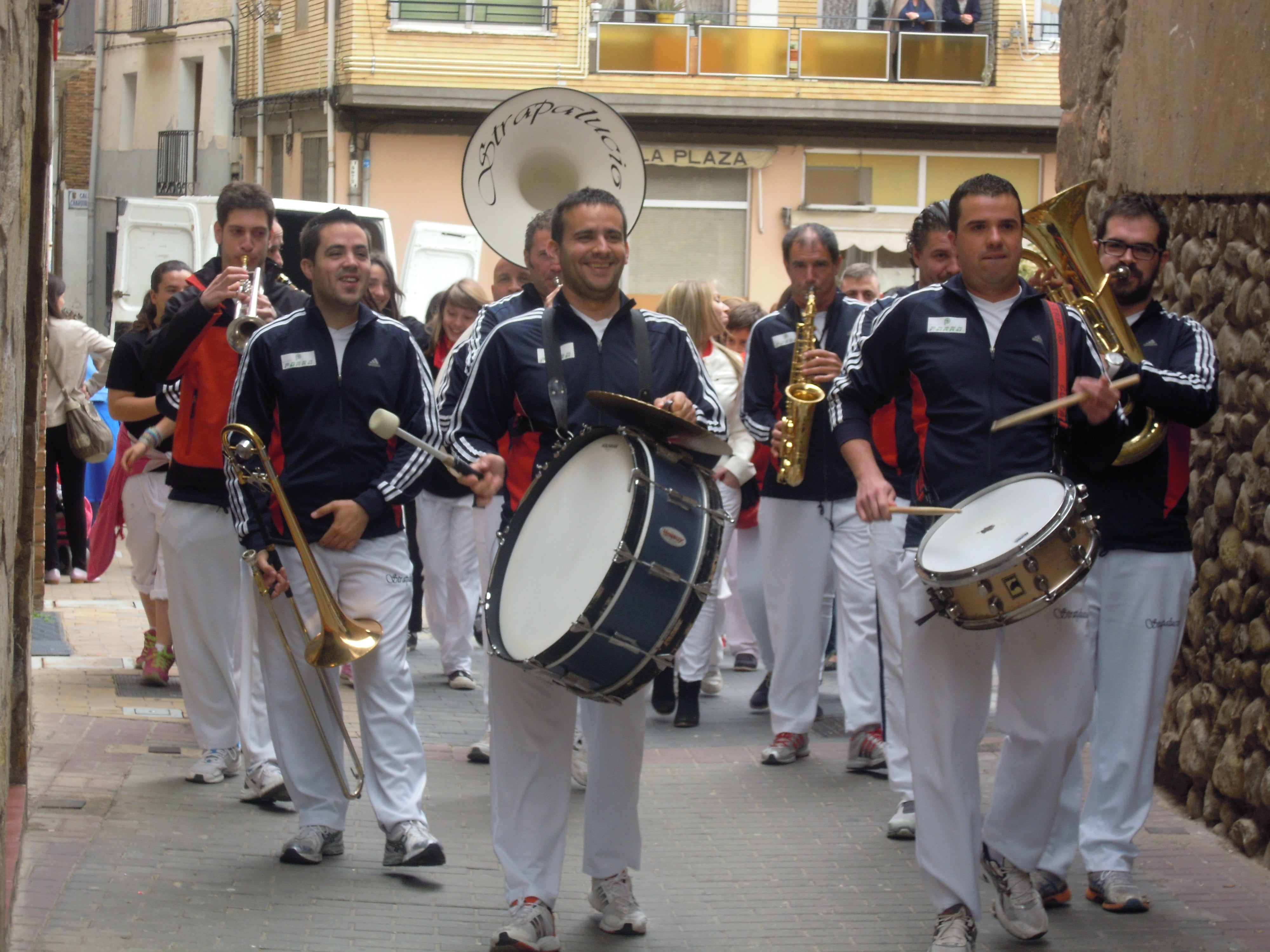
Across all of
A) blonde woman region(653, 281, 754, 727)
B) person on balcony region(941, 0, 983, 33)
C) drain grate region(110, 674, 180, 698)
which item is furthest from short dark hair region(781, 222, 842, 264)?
person on balcony region(941, 0, 983, 33)

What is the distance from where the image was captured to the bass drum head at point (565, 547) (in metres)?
4.02

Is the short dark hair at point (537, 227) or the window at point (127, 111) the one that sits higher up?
the window at point (127, 111)

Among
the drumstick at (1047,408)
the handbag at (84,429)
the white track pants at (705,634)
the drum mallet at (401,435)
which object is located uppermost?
the drumstick at (1047,408)

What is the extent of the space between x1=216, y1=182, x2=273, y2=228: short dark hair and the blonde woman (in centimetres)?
192

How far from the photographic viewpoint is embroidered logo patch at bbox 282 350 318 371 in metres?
5.14

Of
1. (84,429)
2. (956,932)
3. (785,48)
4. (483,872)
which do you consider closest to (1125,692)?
(956,932)

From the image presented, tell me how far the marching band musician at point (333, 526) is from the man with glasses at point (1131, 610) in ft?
6.58

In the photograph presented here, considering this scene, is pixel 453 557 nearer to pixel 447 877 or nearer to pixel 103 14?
pixel 447 877

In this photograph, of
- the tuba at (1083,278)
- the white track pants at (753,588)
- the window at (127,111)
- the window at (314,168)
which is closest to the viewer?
the tuba at (1083,278)

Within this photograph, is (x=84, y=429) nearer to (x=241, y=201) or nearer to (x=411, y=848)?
(x=241, y=201)

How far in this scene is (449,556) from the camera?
26.8ft

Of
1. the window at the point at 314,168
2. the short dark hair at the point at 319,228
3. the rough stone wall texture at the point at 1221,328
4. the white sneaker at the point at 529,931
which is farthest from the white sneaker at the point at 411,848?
the window at the point at 314,168

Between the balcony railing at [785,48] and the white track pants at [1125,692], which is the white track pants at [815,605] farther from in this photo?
the balcony railing at [785,48]

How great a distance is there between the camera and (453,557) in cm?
815
